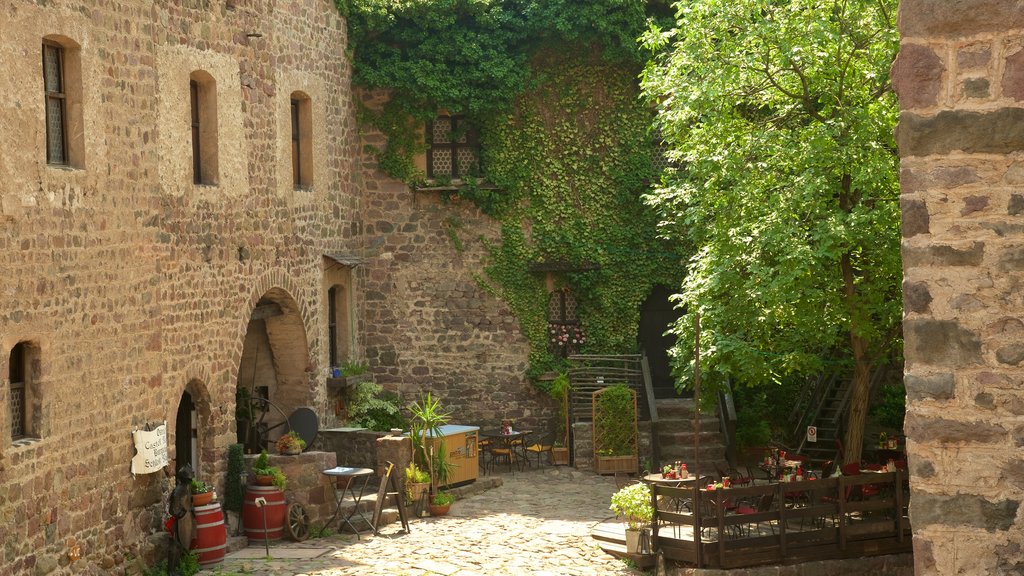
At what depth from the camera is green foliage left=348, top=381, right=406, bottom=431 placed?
63.9 ft

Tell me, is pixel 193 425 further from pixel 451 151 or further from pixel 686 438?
pixel 686 438

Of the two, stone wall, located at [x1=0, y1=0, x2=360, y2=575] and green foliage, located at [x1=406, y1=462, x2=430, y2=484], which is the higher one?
stone wall, located at [x1=0, y1=0, x2=360, y2=575]

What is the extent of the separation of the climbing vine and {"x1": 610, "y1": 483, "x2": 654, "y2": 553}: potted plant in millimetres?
6702

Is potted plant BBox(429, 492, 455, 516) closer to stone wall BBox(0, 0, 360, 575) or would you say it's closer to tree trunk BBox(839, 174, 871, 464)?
stone wall BBox(0, 0, 360, 575)

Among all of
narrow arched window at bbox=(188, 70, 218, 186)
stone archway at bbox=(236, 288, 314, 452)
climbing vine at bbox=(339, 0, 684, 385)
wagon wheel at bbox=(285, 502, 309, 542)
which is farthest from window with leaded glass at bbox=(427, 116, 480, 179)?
wagon wheel at bbox=(285, 502, 309, 542)

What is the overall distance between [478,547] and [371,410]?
5.54 metres

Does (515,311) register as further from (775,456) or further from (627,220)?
(775,456)

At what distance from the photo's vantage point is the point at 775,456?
16359mm

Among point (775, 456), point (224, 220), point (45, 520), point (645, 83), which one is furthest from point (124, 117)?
point (775, 456)

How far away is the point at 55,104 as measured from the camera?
1241 centimetres

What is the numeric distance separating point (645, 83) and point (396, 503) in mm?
6370

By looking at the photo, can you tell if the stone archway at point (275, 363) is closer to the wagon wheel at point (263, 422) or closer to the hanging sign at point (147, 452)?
the wagon wheel at point (263, 422)

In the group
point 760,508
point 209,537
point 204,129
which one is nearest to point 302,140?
point 204,129

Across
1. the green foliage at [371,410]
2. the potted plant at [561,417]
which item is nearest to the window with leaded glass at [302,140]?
the green foliage at [371,410]
